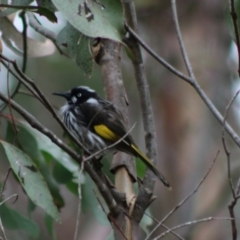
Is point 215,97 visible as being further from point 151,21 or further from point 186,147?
point 151,21

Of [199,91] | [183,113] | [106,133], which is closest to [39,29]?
[106,133]

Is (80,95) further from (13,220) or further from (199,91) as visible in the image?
(199,91)

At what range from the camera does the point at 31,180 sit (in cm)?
250

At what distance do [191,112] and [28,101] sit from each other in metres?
1.81

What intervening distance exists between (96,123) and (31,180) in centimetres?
78

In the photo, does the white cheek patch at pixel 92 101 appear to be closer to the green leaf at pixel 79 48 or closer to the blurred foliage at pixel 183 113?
the green leaf at pixel 79 48

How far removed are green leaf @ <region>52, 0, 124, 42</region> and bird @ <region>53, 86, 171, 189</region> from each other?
65cm

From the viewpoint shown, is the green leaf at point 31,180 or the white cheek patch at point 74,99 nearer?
the green leaf at point 31,180

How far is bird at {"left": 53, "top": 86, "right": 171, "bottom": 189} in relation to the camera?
114 inches

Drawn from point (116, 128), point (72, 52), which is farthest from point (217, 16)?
point (72, 52)

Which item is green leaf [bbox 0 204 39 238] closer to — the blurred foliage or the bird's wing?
the bird's wing

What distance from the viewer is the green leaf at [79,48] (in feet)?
8.13

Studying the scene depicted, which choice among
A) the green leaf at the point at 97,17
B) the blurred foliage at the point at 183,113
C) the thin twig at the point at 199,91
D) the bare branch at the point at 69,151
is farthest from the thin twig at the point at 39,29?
the blurred foliage at the point at 183,113

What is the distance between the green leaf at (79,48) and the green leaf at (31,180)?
0.41 metres
